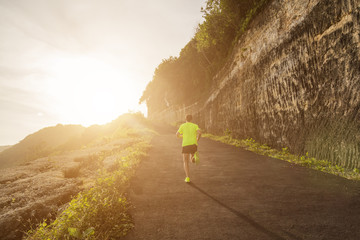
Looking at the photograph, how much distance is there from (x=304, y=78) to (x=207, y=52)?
45.6 feet

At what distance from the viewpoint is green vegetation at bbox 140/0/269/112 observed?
12.8 m

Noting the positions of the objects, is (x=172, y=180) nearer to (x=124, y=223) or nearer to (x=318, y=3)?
(x=124, y=223)

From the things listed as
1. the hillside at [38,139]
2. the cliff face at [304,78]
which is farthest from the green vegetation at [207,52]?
the hillside at [38,139]

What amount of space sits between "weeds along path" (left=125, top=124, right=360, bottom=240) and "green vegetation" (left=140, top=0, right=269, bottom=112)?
32.3 feet

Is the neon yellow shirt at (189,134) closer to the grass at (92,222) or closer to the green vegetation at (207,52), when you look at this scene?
the grass at (92,222)

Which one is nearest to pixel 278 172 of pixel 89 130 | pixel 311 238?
pixel 311 238

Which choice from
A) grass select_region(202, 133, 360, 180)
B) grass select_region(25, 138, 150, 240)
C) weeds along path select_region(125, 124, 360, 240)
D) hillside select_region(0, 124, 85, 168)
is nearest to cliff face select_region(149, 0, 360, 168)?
grass select_region(202, 133, 360, 180)

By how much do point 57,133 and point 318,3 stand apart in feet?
189

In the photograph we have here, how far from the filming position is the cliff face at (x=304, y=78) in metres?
5.23

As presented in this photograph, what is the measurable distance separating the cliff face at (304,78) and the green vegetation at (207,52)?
2121 mm

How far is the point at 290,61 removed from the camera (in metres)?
7.52

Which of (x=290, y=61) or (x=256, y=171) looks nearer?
(x=256, y=171)

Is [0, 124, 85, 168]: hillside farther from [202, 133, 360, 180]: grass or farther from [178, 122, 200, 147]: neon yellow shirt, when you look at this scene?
[178, 122, 200, 147]: neon yellow shirt

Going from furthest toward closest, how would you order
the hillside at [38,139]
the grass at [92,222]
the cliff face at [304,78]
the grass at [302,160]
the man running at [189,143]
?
the hillside at [38,139], the man running at [189,143], the cliff face at [304,78], the grass at [302,160], the grass at [92,222]
